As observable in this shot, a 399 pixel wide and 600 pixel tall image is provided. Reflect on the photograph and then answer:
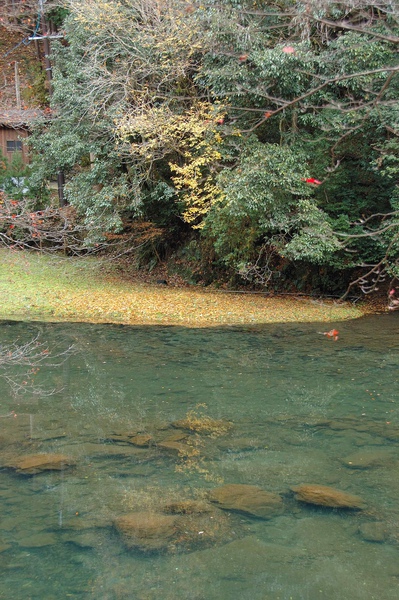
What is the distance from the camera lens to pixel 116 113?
47.7 feet

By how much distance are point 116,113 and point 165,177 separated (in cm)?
284

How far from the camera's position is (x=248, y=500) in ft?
16.9

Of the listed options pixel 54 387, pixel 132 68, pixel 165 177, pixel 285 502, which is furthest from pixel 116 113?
pixel 285 502

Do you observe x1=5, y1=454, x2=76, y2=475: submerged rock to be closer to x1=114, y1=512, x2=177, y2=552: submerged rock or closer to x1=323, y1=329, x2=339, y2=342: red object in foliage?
x1=114, y1=512, x2=177, y2=552: submerged rock

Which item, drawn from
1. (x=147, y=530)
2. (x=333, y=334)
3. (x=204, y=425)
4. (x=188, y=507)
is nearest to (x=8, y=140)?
(x=333, y=334)

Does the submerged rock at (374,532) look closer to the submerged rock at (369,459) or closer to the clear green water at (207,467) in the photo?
the clear green water at (207,467)

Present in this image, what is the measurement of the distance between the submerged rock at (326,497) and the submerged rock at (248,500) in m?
0.23

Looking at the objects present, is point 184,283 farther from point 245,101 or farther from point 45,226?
point 45,226

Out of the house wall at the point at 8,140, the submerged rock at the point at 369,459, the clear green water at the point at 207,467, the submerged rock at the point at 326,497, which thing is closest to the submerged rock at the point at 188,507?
the clear green water at the point at 207,467

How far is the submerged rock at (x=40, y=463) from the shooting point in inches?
223

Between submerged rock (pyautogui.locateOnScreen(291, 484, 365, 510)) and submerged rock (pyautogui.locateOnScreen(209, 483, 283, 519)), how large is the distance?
233mm

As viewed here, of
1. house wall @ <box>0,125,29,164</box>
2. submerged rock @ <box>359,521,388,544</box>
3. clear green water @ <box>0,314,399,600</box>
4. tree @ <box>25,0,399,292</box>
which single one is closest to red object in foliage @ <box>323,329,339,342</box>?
clear green water @ <box>0,314,399,600</box>

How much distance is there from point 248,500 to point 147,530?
99 cm

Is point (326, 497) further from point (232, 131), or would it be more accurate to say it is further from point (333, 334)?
point (232, 131)
